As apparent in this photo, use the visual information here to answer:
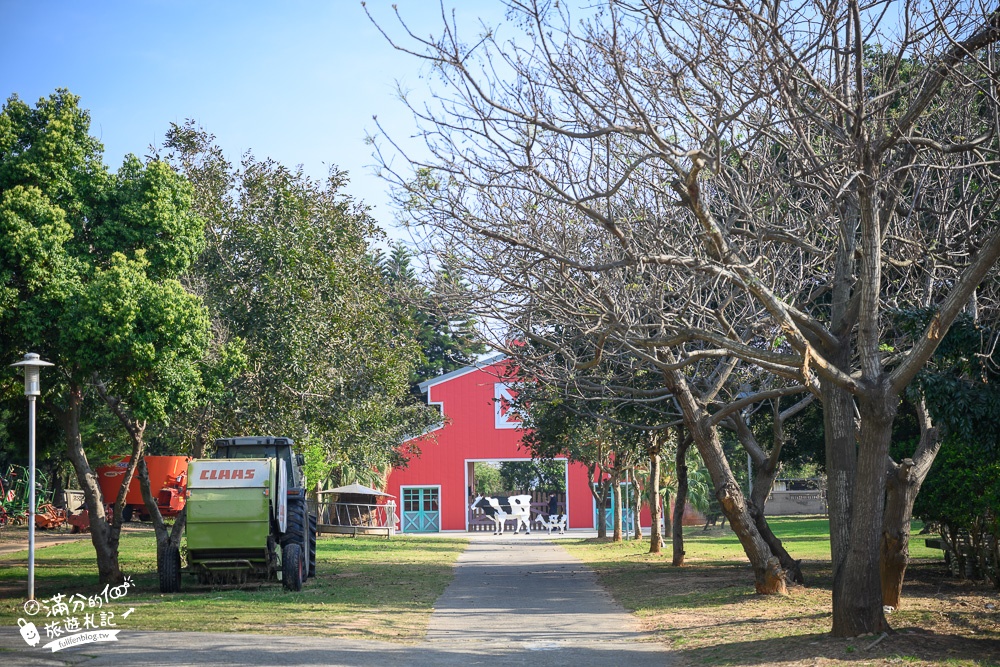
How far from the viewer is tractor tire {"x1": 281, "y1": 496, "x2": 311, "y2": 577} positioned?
57.4 feet

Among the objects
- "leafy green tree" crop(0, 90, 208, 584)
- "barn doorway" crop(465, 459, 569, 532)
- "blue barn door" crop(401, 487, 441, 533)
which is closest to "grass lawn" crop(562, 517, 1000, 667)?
"leafy green tree" crop(0, 90, 208, 584)

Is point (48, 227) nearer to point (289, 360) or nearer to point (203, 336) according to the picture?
point (203, 336)

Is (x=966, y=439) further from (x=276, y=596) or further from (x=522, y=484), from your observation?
(x=522, y=484)

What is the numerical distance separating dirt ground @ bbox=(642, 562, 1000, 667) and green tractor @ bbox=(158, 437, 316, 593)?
6640 millimetres

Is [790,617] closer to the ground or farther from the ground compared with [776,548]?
closer to the ground

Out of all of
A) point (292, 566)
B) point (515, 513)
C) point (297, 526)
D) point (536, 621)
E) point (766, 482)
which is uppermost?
point (766, 482)

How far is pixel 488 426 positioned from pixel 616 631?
36.3m

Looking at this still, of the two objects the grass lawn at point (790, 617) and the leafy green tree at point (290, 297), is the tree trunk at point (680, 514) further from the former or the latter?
the leafy green tree at point (290, 297)

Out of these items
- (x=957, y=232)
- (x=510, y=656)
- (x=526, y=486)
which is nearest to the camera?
(x=510, y=656)

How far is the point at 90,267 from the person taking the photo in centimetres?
1593

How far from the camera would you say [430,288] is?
12.6m

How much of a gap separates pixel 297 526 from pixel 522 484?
40916 mm

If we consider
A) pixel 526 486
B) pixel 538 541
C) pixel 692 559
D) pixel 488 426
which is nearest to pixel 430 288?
pixel 692 559

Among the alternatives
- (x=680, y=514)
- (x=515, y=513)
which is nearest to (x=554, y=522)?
(x=515, y=513)
